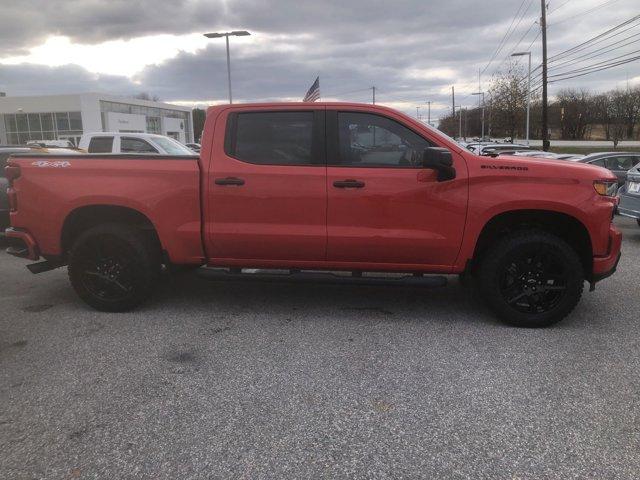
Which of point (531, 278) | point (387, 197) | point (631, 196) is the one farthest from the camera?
point (631, 196)

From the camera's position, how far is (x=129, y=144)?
11859 mm

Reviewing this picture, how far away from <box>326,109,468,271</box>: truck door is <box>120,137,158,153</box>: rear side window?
23.7ft

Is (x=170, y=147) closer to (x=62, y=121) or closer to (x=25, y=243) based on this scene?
(x=25, y=243)

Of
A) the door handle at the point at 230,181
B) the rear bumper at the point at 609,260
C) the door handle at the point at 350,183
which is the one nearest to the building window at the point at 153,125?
the door handle at the point at 230,181

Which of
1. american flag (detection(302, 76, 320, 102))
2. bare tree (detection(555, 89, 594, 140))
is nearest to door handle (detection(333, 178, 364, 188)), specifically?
american flag (detection(302, 76, 320, 102))

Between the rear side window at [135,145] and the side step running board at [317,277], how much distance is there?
6621mm

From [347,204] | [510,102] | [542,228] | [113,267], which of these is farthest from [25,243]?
[510,102]

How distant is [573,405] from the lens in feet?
11.3

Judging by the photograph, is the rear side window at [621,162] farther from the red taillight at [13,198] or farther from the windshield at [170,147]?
the red taillight at [13,198]

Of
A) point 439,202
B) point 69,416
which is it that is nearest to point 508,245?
point 439,202

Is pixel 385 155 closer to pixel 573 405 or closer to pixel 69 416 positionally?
pixel 573 405

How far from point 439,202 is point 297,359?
183 centimetres

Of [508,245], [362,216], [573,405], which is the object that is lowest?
[573,405]

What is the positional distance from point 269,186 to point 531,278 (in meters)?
2.50
